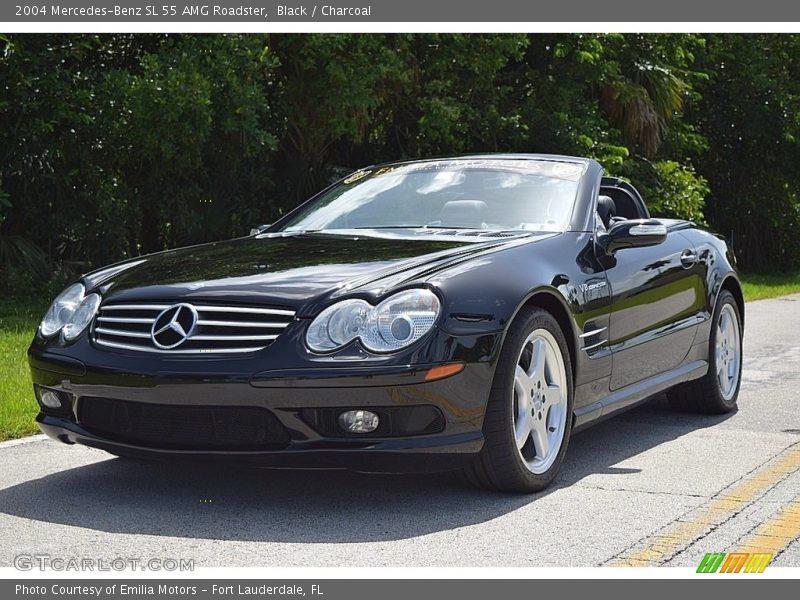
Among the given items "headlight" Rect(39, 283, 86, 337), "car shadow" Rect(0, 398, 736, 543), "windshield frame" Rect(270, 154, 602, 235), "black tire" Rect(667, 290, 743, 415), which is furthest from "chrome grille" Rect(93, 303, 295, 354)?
"black tire" Rect(667, 290, 743, 415)

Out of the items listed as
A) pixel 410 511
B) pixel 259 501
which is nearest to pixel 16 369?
pixel 259 501

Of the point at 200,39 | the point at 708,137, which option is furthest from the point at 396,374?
the point at 708,137

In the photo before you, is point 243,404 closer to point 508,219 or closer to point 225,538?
point 225,538

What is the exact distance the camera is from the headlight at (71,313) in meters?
5.24

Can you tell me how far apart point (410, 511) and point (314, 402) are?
0.65 m

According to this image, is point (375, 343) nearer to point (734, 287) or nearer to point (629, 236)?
point (629, 236)

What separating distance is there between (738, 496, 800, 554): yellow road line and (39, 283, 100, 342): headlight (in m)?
2.70

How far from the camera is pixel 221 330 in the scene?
485 cm

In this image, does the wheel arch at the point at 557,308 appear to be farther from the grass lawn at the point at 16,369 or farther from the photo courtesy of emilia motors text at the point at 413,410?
the grass lawn at the point at 16,369

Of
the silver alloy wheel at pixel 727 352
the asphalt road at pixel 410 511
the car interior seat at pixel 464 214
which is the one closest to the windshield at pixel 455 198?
the car interior seat at pixel 464 214

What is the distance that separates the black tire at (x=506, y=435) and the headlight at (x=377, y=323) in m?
0.41

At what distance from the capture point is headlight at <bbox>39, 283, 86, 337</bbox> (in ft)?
17.6

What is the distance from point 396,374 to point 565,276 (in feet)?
4.01

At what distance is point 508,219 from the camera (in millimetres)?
6160
